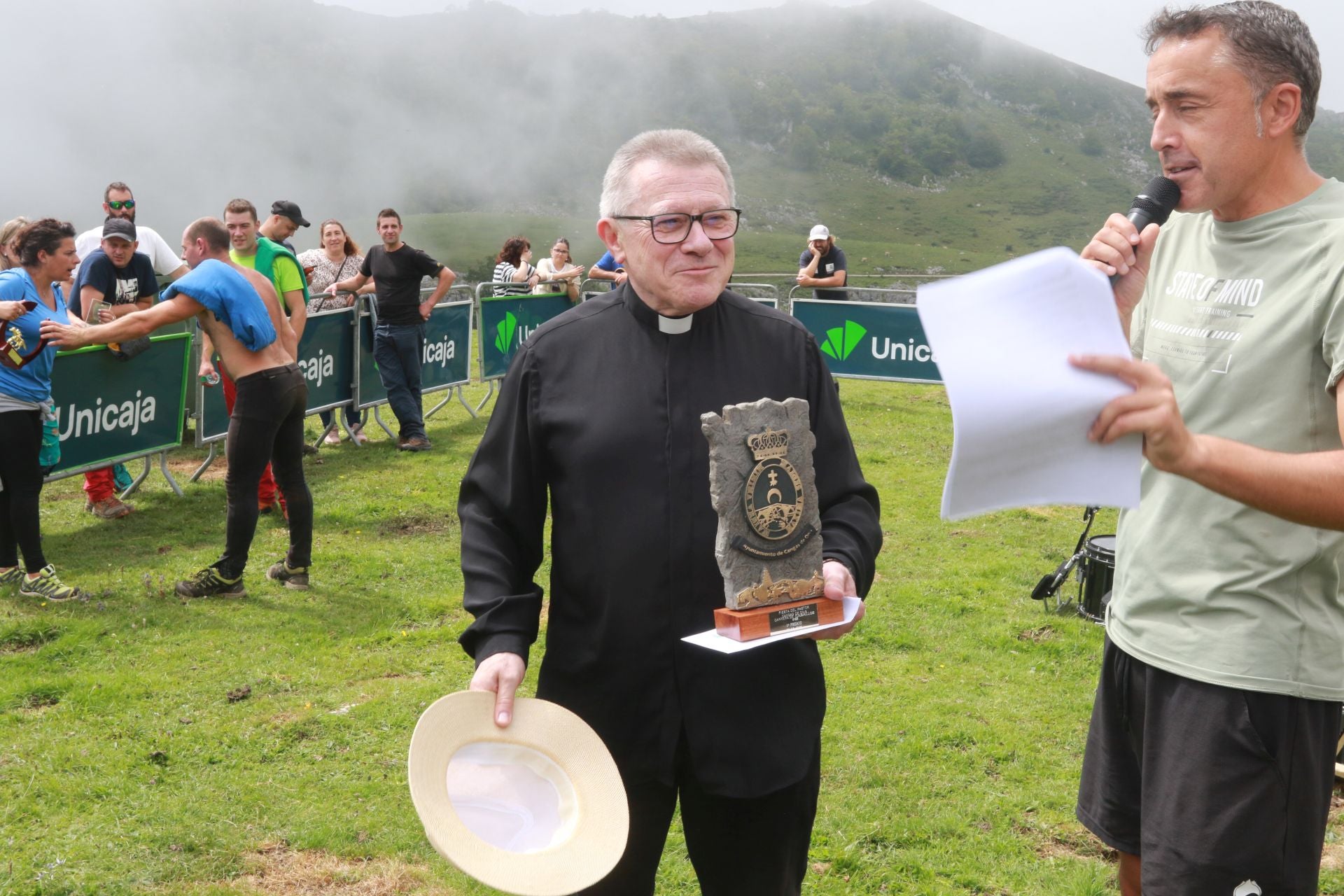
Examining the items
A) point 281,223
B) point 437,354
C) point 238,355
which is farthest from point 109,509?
point 437,354

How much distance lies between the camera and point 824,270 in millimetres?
16672

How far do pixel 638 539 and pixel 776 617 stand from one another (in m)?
0.38

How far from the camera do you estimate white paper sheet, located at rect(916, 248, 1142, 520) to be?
1585mm

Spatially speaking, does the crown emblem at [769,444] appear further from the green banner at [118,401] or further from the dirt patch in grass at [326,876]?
the green banner at [118,401]

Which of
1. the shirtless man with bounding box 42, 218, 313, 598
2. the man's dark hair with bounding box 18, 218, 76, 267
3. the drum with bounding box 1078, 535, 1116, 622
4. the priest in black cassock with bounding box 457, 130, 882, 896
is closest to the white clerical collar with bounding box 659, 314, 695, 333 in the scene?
the priest in black cassock with bounding box 457, 130, 882, 896

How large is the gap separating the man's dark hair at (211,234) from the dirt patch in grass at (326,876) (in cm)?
399

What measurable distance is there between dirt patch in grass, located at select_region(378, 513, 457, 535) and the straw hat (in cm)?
716

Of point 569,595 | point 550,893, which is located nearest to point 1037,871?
point 569,595

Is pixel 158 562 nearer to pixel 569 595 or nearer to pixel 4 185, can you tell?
pixel 569 595

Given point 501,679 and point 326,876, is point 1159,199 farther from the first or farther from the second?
point 326,876

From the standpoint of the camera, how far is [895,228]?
133m

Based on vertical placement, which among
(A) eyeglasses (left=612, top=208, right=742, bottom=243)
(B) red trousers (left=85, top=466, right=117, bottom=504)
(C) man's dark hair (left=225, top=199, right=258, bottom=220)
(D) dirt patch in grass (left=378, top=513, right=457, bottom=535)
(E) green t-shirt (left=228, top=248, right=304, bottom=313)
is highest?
(C) man's dark hair (left=225, top=199, right=258, bottom=220)

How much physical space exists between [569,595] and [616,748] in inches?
14.4

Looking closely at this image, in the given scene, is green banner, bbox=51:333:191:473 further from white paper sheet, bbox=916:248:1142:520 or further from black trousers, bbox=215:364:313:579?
white paper sheet, bbox=916:248:1142:520
